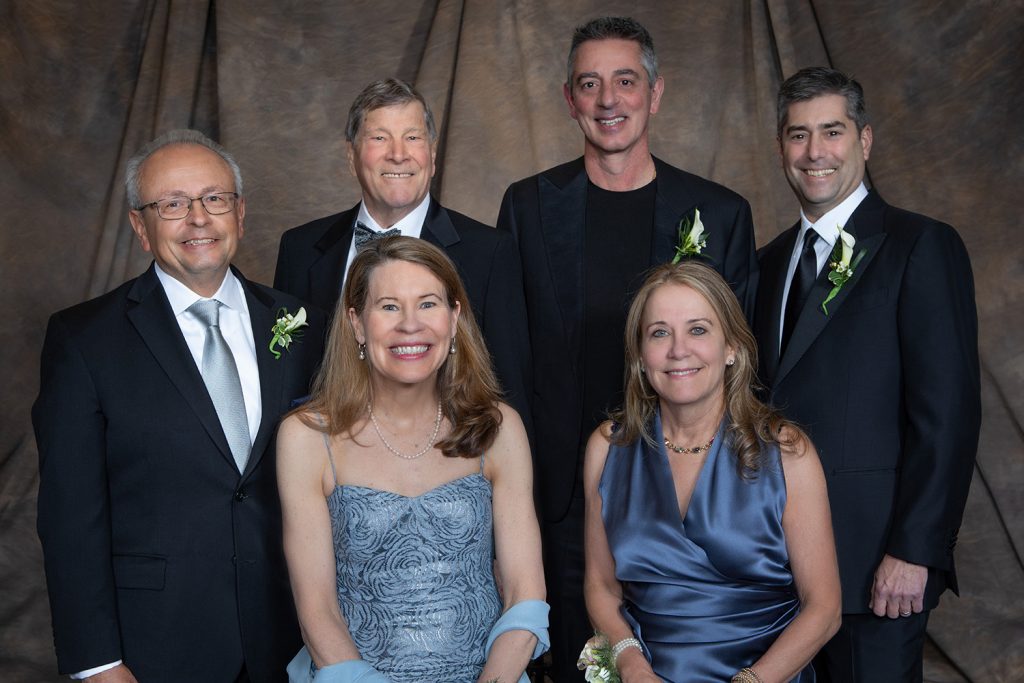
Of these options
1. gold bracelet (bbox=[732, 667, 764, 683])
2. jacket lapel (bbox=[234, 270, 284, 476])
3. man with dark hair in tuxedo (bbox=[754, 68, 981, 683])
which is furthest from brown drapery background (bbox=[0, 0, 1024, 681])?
gold bracelet (bbox=[732, 667, 764, 683])

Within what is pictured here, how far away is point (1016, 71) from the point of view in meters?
4.67

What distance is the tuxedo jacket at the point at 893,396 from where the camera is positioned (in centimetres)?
300

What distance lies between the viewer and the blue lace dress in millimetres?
A: 2736

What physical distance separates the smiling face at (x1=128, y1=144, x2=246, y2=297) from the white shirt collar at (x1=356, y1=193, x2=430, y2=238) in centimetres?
51

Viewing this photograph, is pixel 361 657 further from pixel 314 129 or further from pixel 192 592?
pixel 314 129

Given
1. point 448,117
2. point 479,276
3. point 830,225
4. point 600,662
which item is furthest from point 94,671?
point 448,117

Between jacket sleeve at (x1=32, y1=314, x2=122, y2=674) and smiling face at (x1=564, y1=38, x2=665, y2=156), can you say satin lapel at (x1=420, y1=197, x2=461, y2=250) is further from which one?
jacket sleeve at (x1=32, y1=314, x2=122, y2=674)

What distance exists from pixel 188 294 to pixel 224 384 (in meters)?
0.24

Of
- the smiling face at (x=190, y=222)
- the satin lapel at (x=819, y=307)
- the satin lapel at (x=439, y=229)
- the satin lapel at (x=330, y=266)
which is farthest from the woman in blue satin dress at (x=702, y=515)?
the smiling face at (x=190, y=222)

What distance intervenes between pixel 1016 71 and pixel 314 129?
2873 millimetres

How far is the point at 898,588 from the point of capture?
3008 millimetres

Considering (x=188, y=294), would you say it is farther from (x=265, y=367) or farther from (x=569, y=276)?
(x=569, y=276)

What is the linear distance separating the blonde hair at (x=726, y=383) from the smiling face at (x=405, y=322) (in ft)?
1.61

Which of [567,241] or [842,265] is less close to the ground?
[567,241]
